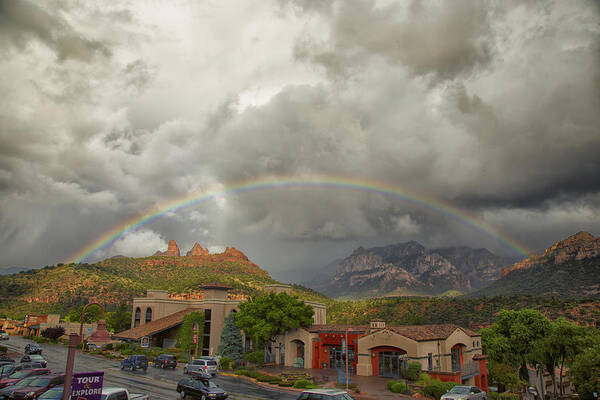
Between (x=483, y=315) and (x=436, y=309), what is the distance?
1398 centimetres

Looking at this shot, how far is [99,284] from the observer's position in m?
135

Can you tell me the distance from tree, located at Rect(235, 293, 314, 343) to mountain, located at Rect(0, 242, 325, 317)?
181 ft

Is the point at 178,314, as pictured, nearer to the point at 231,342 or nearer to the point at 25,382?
the point at 231,342

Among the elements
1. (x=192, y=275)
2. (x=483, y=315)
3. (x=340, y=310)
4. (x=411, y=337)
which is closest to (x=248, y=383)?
(x=411, y=337)

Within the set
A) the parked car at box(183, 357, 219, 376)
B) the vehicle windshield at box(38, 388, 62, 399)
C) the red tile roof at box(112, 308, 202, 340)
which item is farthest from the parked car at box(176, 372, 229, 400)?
the red tile roof at box(112, 308, 202, 340)

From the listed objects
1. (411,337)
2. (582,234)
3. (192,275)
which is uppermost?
(582,234)

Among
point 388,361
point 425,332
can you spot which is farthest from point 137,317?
point 425,332

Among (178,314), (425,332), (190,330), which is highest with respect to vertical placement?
(178,314)

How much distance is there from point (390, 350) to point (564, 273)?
5252 inches

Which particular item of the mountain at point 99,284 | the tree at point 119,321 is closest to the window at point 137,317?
the tree at point 119,321

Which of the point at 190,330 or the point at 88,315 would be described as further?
the point at 88,315

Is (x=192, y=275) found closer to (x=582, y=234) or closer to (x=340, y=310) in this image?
(x=340, y=310)

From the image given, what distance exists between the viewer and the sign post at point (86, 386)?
16.8 meters

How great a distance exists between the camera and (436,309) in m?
107
